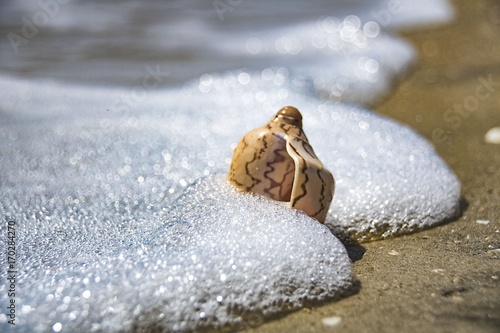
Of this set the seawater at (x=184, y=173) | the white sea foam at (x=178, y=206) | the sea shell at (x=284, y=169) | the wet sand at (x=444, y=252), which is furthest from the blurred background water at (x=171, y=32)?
the sea shell at (x=284, y=169)

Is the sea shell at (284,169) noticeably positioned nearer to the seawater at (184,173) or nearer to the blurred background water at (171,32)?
the seawater at (184,173)

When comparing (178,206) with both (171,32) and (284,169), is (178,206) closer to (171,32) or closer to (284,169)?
(284,169)

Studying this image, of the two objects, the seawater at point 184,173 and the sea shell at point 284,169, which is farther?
the sea shell at point 284,169

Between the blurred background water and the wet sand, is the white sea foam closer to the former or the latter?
the wet sand

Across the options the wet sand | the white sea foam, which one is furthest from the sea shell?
the wet sand

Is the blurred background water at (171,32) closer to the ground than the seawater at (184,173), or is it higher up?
higher up
